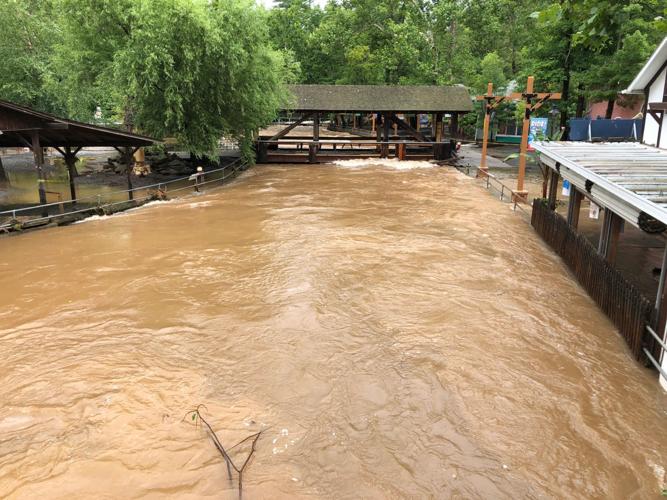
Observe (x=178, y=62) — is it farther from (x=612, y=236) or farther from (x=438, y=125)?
(x=612, y=236)

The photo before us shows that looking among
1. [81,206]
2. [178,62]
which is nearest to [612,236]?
[81,206]

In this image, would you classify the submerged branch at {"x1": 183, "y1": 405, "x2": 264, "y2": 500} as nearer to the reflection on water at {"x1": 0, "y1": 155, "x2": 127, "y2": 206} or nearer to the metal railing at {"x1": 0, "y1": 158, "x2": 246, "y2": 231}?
the metal railing at {"x1": 0, "y1": 158, "x2": 246, "y2": 231}

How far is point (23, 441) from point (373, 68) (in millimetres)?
44640

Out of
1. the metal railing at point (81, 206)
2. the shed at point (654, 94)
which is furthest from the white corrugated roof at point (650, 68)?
the metal railing at point (81, 206)

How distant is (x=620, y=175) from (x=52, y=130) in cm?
1610

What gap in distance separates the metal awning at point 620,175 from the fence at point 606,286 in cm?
125

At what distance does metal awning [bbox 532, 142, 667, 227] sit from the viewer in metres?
7.86

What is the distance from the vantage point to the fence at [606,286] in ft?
27.3

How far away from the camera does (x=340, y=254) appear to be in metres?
13.9

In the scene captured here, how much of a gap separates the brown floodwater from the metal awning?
7.69ft

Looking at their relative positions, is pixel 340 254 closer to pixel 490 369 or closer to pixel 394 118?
pixel 490 369

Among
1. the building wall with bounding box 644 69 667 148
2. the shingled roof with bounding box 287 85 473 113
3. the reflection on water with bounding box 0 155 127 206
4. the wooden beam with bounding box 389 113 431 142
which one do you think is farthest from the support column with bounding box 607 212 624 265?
the wooden beam with bounding box 389 113 431 142

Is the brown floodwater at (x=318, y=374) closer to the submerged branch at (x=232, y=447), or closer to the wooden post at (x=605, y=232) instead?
the submerged branch at (x=232, y=447)

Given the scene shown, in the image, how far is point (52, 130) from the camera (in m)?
16.8
